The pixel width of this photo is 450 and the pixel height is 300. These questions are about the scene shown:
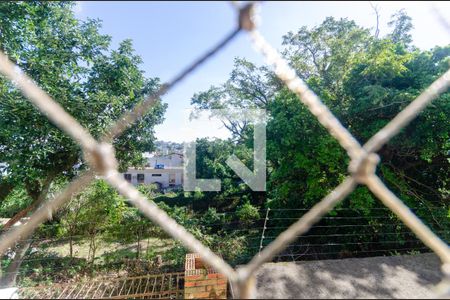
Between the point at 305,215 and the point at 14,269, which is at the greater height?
the point at 305,215

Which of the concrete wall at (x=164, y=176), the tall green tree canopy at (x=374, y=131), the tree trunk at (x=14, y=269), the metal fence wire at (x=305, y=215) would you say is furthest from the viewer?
the concrete wall at (x=164, y=176)

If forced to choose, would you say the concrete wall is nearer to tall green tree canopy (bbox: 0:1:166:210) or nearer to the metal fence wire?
tall green tree canopy (bbox: 0:1:166:210)

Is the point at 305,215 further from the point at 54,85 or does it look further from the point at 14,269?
the point at 14,269

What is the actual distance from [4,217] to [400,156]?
41.7 feet

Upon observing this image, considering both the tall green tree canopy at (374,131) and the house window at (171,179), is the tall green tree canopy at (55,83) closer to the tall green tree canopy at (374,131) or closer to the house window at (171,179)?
the tall green tree canopy at (374,131)

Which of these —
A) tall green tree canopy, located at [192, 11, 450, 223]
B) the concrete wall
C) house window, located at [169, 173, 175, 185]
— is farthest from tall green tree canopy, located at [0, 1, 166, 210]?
house window, located at [169, 173, 175, 185]

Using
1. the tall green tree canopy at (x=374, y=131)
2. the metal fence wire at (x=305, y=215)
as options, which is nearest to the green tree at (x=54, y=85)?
the tall green tree canopy at (x=374, y=131)

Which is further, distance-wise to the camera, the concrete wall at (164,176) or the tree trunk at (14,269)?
the concrete wall at (164,176)

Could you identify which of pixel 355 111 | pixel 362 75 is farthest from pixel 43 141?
pixel 362 75

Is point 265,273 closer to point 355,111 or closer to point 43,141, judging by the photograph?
point 43,141

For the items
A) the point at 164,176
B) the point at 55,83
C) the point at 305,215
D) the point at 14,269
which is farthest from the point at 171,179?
the point at 305,215

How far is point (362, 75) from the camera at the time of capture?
5559 mm

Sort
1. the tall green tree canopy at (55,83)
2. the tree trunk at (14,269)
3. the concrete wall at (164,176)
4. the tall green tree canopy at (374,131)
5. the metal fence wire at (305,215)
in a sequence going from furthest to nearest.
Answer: the concrete wall at (164,176) < the tall green tree canopy at (374,131) < the tree trunk at (14,269) < the tall green tree canopy at (55,83) < the metal fence wire at (305,215)

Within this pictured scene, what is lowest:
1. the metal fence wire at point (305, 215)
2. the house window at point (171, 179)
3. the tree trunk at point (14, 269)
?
the tree trunk at point (14, 269)
